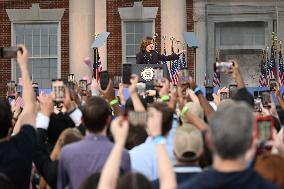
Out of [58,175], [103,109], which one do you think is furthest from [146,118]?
[58,175]

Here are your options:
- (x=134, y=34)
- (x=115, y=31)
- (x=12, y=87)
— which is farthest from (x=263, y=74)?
(x=12, y=87)

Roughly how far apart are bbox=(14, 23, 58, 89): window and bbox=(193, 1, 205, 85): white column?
4.25 m

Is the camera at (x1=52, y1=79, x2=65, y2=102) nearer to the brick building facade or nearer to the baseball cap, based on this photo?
the baseball cap

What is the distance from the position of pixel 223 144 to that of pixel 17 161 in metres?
2.17

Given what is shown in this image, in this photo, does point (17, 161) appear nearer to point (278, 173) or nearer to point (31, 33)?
point (278, 173)

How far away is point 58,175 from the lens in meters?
5.56

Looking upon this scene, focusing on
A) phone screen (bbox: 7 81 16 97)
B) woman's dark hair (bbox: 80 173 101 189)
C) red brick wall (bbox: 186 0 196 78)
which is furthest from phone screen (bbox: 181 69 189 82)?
Answer: red brick wall (bbox: 186 0 196 78)

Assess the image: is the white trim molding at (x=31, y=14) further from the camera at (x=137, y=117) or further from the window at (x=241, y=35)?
the camera at (x=137, y=117)

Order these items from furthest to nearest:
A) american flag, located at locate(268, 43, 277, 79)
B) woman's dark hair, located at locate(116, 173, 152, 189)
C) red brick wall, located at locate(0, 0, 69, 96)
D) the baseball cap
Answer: red brick wall, located at locate(0, 0, 69, 96) → american flag, located at locate(268, 43, 277, 79) → the baseball cap → woman's dark hair, located at locate(116, 173, 152, 189)

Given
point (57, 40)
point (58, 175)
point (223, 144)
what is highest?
point (57, 40)

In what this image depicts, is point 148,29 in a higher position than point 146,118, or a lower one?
higher

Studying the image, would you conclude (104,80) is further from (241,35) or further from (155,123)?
(241,35)

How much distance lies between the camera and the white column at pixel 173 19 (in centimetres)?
2030

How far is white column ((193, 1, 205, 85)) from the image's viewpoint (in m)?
21.9
